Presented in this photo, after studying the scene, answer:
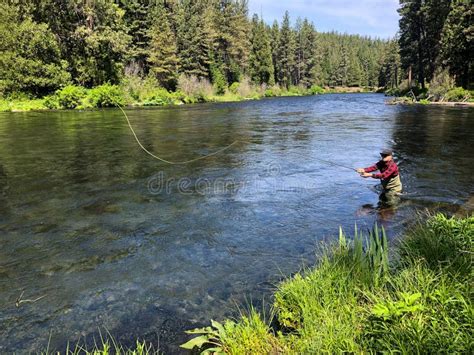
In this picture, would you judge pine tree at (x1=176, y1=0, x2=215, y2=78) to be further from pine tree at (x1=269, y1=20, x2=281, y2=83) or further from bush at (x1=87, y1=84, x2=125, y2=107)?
pine tree at (x1=269, y1=20, x2=281, y2=83)

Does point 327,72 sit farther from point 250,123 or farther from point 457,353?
point 457,353

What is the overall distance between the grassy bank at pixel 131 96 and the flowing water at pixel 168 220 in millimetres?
22634

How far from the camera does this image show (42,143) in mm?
18406

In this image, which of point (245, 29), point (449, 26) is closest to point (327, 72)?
point (245, 29)

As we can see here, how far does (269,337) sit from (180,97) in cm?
5140

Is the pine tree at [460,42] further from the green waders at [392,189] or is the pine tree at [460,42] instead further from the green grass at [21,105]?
the green grass at [21,105]

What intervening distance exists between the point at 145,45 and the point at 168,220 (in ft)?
197

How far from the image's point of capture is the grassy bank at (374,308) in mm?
3345

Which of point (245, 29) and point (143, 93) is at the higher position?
point (245, 29)

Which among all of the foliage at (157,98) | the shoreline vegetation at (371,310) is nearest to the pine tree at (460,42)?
the foliage at (157,98)

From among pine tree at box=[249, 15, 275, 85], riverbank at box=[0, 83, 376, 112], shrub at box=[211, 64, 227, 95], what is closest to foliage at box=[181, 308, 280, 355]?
riverbank at box=[0, 83, 376, 112]

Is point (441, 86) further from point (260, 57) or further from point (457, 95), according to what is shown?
point (260, 57)

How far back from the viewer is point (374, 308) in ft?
12.0

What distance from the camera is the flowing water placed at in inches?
206
